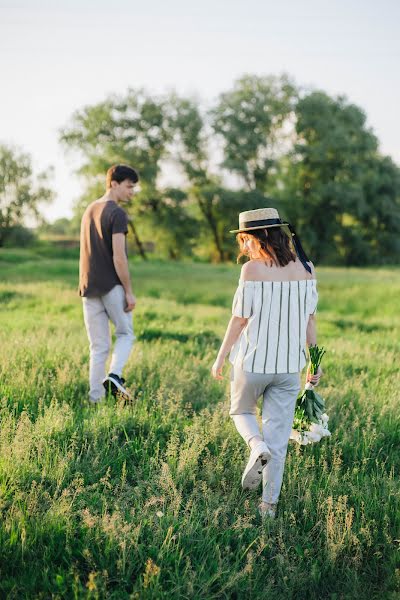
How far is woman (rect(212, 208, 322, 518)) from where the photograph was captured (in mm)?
3744

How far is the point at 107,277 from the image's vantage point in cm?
604

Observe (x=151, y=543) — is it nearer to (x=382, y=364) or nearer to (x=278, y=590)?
(x=278, y=590)

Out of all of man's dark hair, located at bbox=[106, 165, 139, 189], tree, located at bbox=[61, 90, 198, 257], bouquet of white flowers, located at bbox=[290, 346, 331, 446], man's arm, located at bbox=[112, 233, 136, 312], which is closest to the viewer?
bouquet of white flowers, located at bbox=[290, 346, 331, 446]

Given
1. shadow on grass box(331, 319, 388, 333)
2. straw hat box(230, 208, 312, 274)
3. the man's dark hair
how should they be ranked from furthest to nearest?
shadow on grass box(331, 319, 388, 333)
the man's dark hair
straw hat box(230, 208, 312, 274)

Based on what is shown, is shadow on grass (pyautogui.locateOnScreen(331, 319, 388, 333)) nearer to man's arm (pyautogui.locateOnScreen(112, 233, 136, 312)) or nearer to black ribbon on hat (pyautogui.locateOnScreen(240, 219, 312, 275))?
man's arm (pyautogui.locateOnScreen(112, 233, 136, 312))

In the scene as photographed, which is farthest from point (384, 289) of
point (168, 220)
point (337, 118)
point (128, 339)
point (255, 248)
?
point (337, 118)

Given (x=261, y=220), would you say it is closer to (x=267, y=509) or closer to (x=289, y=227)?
(x=289, y=227)

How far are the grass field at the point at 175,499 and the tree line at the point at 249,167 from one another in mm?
39906

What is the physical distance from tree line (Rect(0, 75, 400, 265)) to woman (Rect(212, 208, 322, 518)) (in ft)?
136

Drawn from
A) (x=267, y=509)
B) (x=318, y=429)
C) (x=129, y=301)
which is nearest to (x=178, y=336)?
(x=129, y=301)

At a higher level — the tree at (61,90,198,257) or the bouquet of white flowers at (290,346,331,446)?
the tree at (61,90,198,257)

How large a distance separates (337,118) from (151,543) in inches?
2105

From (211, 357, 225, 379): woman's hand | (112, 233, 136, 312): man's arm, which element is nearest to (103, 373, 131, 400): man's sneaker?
(112, 233, 136, 312): man's arm

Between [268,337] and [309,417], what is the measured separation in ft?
3.18
